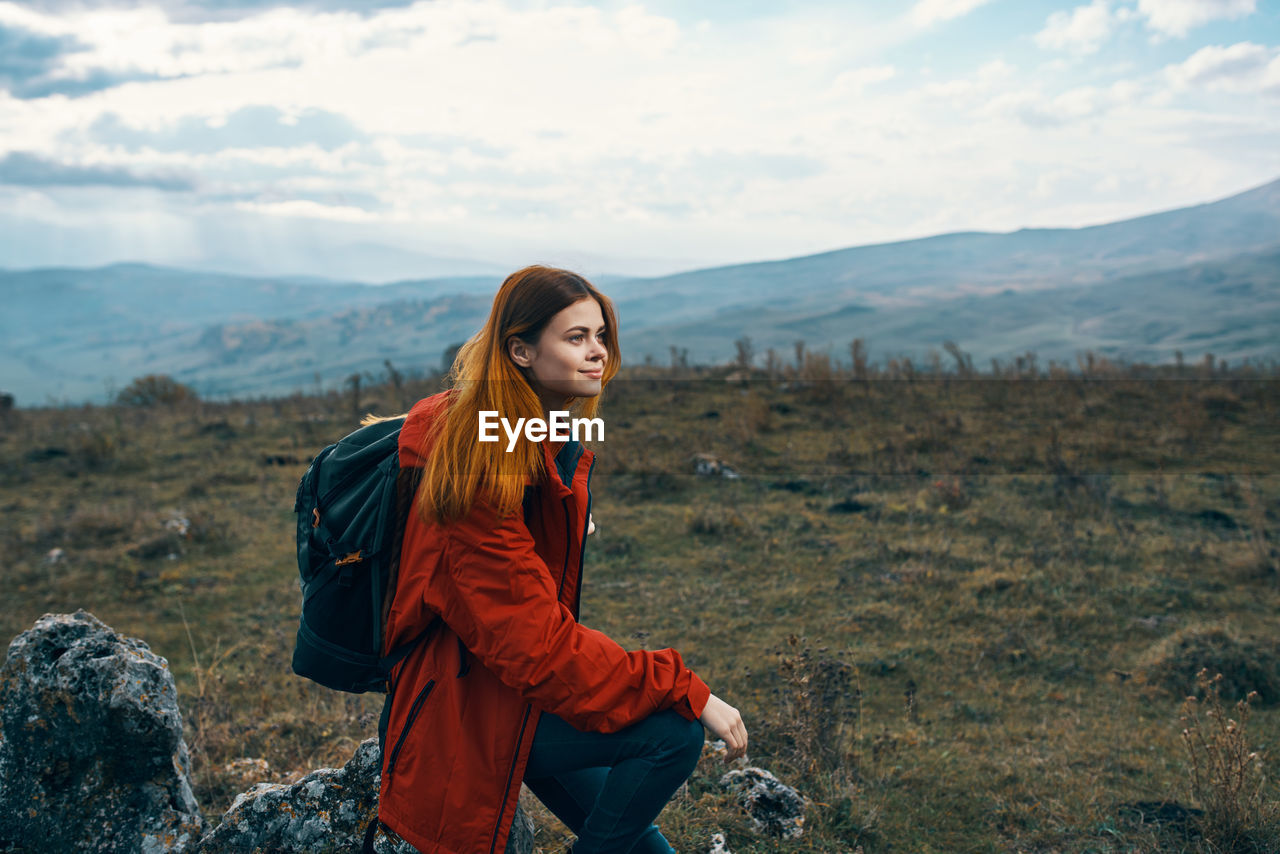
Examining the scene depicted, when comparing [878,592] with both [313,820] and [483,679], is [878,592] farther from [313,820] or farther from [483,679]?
[483,679]

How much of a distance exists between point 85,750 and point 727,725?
7.45 ft

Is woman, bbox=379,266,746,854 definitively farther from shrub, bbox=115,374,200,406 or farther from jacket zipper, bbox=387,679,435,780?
shrub, bbox=115,374,200,406

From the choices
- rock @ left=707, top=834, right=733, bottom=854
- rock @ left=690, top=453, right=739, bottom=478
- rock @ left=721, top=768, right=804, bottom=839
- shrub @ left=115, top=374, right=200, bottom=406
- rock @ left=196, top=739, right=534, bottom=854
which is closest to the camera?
rock @ left=196, top=739, right=534, bottom=854

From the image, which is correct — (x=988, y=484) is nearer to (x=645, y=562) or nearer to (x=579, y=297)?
(x=645, y=562)

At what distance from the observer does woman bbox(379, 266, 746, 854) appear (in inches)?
64.3

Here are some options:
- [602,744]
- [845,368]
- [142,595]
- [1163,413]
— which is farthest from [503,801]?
[845,368]

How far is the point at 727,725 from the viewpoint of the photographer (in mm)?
1774

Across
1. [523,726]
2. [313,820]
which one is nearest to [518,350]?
[523,726]

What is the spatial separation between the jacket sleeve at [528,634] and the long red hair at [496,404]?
0.06 meters

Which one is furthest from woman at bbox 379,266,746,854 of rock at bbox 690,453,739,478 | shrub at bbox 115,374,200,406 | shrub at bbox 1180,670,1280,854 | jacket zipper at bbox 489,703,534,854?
shrub at bbox 115,374,200,406

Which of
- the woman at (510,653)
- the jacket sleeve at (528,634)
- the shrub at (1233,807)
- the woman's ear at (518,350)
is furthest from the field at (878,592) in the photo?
the woman's ear at (518,350)

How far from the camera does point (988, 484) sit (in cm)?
896

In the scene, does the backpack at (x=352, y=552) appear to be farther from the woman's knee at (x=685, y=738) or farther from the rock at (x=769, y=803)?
the rock at (x=769, y=803)

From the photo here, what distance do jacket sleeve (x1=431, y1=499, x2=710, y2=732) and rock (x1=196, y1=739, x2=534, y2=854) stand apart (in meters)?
1.03
